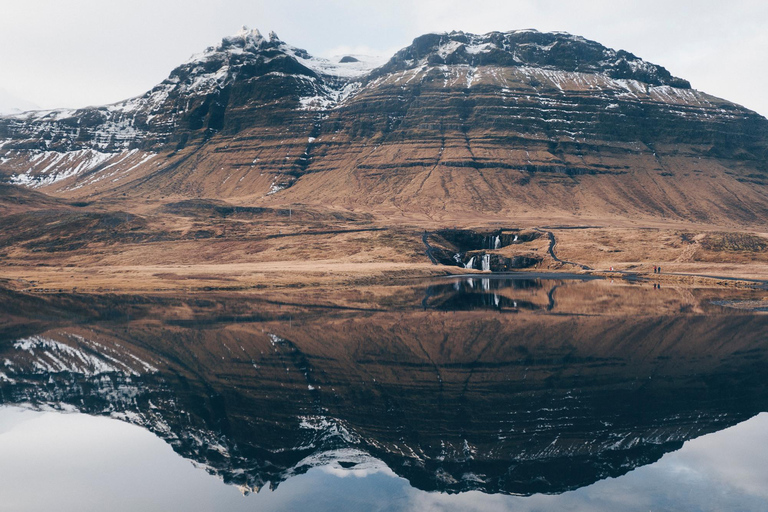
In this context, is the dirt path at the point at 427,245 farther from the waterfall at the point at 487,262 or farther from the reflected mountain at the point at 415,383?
the reflected mountain at the point at 415,383

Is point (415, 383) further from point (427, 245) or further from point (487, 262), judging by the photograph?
point (427, 245)

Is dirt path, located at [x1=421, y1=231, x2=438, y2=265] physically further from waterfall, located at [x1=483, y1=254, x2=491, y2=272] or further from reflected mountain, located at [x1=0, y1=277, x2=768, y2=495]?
reflected mountain, located at [x1=0, y1=277, x2=768, y2=495]

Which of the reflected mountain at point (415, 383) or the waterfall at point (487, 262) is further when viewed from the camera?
the waterfall at point (487, 262)

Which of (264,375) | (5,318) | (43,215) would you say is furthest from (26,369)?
(43,215)

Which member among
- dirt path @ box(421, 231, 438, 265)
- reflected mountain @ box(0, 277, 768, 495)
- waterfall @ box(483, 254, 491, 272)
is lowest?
waterfall @ box(483, 254, 491, 272)

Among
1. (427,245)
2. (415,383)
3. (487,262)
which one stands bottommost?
(487,262)

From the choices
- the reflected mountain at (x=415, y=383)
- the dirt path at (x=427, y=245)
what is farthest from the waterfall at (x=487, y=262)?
the reflected mountain at (x=415, y=383)

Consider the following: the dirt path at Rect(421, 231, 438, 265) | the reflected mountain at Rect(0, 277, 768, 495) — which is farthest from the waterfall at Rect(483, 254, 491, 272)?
the reflected mountain at Rect(0, 277, 768, 495)

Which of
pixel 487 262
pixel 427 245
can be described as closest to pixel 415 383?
pixel 487 262

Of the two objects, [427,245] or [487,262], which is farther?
[427,245]

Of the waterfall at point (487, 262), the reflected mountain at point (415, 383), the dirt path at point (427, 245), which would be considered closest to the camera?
the reflected mountain at point (415, 383)
